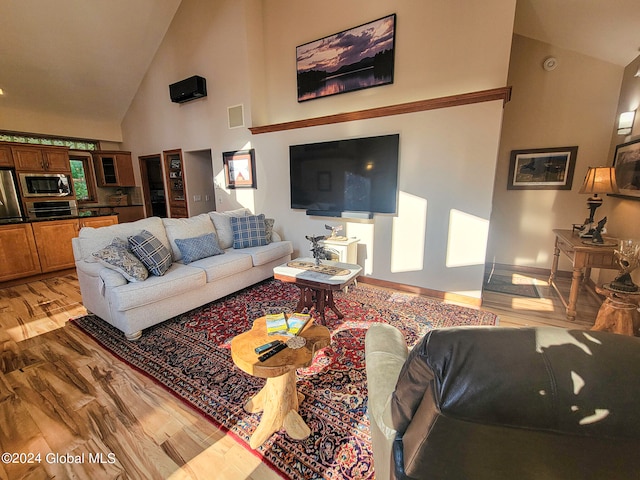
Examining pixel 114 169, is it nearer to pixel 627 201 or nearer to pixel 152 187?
pixel 152 187

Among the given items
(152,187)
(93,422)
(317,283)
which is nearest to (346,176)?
(317,283)

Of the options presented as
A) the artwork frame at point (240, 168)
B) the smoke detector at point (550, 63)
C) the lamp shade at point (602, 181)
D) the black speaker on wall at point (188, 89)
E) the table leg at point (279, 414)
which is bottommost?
the table leg at point (279, 414)

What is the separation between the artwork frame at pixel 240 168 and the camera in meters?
4.72

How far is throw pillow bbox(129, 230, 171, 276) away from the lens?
2699 mm

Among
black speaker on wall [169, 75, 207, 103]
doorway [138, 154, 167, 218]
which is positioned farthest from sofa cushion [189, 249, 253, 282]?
doorway [138, 154, 167, 218]

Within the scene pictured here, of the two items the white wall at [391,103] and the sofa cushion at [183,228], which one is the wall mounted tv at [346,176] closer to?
the white wall at [391,103]

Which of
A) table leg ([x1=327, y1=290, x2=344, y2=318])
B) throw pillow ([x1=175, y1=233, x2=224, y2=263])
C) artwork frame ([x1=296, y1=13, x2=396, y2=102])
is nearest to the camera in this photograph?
table leg ([x1=327, y1=290, x2=344, y2=318])

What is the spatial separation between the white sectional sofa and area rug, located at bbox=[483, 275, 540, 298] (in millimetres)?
2935

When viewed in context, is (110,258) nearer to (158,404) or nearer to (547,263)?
(158,404)

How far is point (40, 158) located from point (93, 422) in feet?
16.7

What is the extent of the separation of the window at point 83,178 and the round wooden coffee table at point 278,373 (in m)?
6.76

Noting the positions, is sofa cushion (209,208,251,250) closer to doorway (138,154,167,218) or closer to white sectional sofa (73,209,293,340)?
white sectional sofa (73,209,293,340)

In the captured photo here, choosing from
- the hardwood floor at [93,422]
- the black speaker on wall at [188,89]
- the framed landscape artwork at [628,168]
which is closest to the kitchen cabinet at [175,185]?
the black speaker on wall at [188,89]

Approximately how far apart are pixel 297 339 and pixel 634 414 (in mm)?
1319
